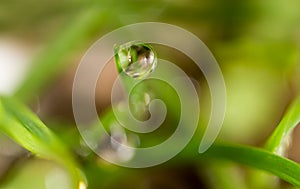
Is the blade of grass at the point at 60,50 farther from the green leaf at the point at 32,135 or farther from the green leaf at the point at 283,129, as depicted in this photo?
the green leaf at the point at 283,129

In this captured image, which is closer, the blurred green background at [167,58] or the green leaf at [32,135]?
the green leaf at [32,135]

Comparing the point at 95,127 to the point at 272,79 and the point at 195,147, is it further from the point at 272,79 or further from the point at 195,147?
the point at 272,79

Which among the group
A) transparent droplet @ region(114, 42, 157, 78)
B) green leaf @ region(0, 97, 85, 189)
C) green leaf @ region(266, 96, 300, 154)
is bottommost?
green leaf @ region(0, 97, 85, 189)

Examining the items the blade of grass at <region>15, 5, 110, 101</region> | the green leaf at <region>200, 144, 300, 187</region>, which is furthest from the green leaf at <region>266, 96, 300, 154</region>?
the blade of grass at <region>15, 5, 110, 101</region>

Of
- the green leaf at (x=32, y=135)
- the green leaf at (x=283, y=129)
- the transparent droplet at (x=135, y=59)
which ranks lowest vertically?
the green leaf at (x=32, y=135)

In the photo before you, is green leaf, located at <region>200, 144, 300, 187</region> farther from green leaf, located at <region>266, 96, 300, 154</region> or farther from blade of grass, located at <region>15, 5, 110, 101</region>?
blade of grass, located at <region>15, 5, 110, 101</region>

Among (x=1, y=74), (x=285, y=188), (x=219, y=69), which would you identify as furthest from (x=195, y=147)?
(x=1, y=74)

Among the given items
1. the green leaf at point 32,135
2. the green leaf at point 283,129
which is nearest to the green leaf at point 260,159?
the green leaf at point 283,129
